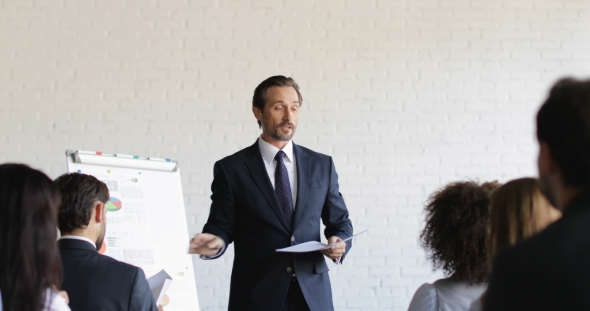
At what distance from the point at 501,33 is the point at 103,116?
9.38 feet

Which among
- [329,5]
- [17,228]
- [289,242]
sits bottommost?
[289,242]

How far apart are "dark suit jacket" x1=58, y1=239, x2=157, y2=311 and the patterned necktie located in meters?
0.89

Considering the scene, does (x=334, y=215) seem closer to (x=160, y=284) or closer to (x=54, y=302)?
(x=160, y=284)

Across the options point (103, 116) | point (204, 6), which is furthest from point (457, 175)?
point (103, 116)

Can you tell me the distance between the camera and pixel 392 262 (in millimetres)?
4398

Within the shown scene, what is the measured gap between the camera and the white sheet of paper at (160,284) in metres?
2.47

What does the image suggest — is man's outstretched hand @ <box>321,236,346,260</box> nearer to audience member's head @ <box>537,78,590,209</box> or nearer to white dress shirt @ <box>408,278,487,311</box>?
white dress shirt @ <box>408,278,487,311</box>

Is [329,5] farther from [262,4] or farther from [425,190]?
[425,190]

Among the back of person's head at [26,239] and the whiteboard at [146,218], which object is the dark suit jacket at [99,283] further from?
the whiteboard at [146,218]

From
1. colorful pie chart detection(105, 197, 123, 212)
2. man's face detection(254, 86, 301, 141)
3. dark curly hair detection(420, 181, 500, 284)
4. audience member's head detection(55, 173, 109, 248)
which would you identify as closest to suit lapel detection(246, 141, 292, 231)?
man's face detection(254, 86, 301, 141)

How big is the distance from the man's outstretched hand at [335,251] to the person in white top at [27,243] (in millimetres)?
1382

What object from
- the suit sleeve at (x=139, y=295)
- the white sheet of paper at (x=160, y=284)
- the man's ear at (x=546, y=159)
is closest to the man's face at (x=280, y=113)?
the white sheet of paper at (x=160, y=284)

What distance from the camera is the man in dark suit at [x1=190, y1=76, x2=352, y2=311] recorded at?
2.67 meters

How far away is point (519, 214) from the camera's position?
4.49 feet
